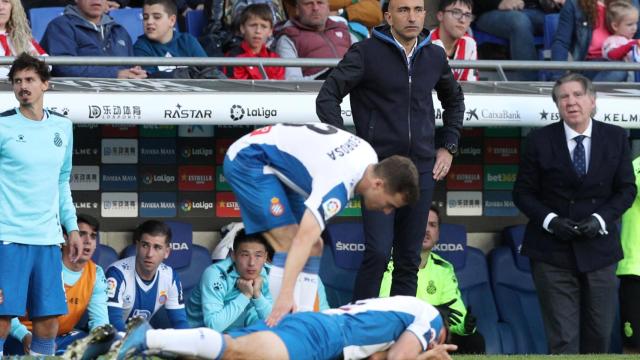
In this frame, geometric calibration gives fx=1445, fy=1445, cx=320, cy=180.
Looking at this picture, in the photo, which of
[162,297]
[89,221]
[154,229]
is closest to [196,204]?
[154,229]

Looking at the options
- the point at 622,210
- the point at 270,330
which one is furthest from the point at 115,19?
the point at 270,330

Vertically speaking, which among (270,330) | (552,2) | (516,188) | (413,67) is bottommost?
(270,330)

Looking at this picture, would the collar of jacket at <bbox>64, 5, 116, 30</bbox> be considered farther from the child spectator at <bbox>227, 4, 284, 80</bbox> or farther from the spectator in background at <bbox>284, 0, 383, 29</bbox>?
the spectator in background at <bbox>284, 0, 383, 29</bbox>

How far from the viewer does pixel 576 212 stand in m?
9.92

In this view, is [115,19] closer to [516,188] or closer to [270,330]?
[516,188]

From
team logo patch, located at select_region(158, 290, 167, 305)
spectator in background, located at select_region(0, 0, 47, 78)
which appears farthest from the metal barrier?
team logo patch, located at select_region(158, 290, 167, 305)

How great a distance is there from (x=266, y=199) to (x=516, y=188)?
291 centimetres

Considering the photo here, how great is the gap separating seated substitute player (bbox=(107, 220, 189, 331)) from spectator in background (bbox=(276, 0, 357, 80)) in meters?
1.93

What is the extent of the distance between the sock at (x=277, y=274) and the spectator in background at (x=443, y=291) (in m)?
2.60

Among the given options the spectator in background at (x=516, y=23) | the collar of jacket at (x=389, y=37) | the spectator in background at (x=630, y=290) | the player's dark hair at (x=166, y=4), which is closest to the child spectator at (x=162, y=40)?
the player's dark hair at (x=166, y=4)

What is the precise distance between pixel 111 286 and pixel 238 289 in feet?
2.92

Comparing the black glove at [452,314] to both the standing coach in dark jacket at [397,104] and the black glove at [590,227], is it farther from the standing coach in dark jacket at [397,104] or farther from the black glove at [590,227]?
the standing coach in dark jacket at [397,104]

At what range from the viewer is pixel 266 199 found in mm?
7750

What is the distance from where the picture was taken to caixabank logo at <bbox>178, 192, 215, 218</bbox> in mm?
11125
